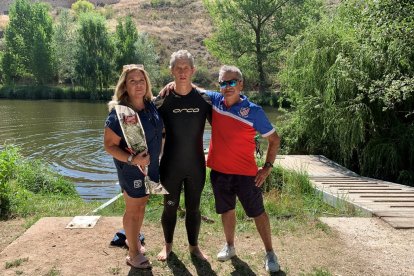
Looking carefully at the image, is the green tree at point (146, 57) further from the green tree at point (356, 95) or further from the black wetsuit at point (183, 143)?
the black wetsuit at point (183, 143)

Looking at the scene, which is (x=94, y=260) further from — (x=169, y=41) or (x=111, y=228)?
(x=169, y=41)

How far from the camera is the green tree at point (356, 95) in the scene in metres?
9.16

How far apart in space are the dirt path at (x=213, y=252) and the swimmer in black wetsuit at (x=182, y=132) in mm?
672

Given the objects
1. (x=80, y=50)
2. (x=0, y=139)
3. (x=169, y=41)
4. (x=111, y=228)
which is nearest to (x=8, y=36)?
(x=80, y=50)

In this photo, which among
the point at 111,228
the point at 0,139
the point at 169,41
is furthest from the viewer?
the point at 169,41

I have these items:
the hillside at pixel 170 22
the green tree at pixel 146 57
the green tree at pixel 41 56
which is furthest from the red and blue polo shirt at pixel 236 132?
the hillside at pixel 170 22

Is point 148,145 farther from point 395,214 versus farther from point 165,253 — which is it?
point 395,214

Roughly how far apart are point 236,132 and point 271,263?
122 centimetres

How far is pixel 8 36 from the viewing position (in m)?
43.2

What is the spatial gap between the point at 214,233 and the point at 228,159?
1.28 metres

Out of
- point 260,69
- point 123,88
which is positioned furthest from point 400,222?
point 260,69

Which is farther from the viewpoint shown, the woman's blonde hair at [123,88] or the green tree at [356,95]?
the green tree at [356,95]

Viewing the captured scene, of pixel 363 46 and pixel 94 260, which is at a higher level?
pixel 363 46

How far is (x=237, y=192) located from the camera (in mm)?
3889
